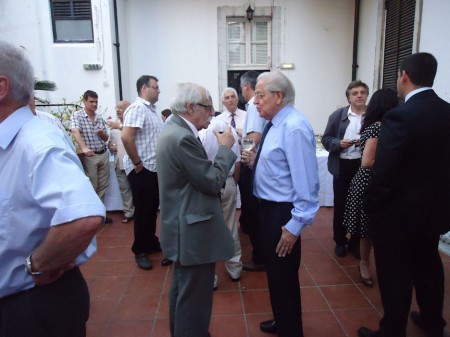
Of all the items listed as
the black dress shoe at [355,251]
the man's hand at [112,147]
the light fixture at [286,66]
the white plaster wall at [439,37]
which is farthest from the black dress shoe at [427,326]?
the light fixture at [286,66]

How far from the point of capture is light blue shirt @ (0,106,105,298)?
0.98m

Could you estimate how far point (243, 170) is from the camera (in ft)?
11.3

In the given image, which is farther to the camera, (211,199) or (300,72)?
(300,72)

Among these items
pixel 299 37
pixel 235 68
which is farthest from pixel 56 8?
pixel 299 37

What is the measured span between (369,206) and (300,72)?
6376 mm

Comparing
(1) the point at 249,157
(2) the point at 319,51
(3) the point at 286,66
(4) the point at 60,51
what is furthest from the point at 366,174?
(4) the point at 60,51

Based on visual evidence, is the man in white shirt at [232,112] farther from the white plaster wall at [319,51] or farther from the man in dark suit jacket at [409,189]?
the white plaster wall at [319,51]

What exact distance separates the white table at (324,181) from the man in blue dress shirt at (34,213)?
436 cm

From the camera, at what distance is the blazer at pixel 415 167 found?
6.13 ft

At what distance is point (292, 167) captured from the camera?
6.09 feet

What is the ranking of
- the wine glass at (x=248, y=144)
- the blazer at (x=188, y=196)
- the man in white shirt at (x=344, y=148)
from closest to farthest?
the blazer at (x=188, y=196)
the wine glass at (x=248, y=144)
the man in white shirt at (x=344, y=148)

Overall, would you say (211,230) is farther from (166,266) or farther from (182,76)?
(182,76)

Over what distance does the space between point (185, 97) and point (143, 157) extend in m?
1.54

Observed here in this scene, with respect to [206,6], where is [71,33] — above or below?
below
